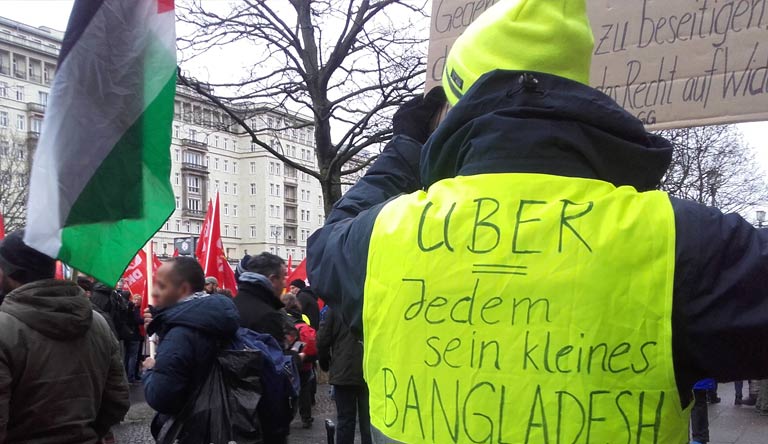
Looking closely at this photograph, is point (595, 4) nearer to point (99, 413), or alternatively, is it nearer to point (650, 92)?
point (650, 92)

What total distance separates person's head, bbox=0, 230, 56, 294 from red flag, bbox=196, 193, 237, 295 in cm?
792

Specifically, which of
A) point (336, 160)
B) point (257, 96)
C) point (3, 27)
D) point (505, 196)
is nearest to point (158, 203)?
point (505, 196)

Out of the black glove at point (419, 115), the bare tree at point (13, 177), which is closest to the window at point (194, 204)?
the bare tree at point (13, 177)

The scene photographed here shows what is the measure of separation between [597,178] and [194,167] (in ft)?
252

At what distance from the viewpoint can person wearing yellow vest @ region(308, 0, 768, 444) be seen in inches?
55.7

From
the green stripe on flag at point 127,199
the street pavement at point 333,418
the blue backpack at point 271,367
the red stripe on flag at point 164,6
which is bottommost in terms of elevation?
the street pavement at point 333,418

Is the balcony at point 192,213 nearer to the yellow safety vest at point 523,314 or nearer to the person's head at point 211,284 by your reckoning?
the person's head at point 211,284

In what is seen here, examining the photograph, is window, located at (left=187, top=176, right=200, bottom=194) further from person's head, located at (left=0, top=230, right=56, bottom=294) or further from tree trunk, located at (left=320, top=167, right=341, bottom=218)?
person's head, located at (left=0, top=230, right=56, bottom=294)

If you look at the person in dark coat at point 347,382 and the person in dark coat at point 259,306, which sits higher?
the person in dark coat at point 259,306

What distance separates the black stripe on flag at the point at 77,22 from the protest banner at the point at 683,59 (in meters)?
2.09

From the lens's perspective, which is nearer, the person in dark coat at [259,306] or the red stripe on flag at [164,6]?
the red stripe on flag at [164,6]

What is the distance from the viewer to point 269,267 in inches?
232

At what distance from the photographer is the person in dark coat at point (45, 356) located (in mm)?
3104

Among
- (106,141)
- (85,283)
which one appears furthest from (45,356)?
(85,283)
